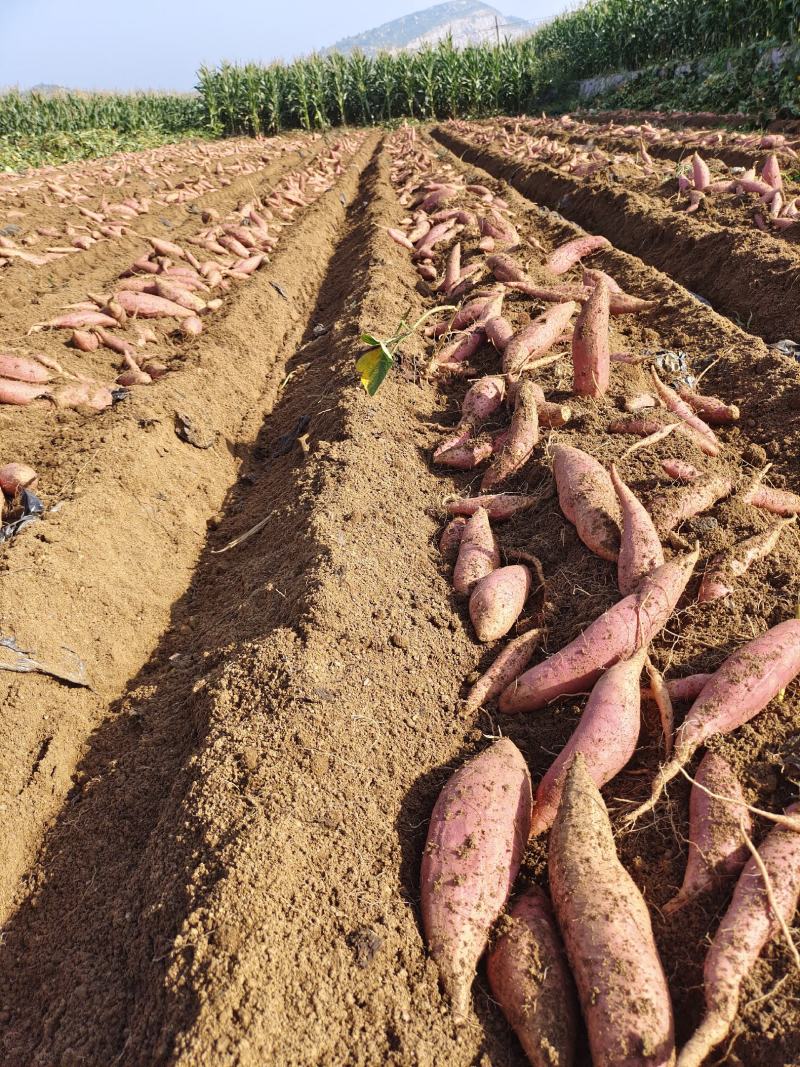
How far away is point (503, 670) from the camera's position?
7.88 feet

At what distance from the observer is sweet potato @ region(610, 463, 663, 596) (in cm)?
243

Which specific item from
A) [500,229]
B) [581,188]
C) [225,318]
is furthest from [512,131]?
[225,318]

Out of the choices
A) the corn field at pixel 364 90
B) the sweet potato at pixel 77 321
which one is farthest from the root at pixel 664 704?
the corn field at pixel 364 90

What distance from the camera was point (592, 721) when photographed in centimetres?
198

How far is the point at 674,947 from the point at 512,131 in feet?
71.0

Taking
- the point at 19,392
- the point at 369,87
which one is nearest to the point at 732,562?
the point at 19,392

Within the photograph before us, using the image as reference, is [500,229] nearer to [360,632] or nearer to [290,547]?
A: [290,547]

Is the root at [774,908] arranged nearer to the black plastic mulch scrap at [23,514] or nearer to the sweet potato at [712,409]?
the sweet potato at [712,409]

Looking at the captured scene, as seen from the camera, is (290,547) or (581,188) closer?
(290,547)

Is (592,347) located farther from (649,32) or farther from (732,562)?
(649,32)

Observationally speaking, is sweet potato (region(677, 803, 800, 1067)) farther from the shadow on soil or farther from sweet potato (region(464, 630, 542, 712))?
the shadow on soil

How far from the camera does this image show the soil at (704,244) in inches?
204

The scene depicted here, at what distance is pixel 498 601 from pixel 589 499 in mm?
621

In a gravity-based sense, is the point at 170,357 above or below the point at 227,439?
above
